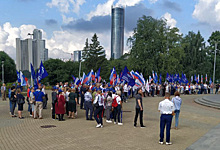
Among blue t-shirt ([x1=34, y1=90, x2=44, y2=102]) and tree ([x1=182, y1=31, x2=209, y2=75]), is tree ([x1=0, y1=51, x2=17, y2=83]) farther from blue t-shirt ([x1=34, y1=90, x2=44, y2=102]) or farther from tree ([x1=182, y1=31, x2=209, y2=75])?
blue t-shirt ([x1=34, y1=90, x2=44, y2=102])

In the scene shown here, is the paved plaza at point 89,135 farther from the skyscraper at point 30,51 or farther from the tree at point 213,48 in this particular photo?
the tree at point 213,48

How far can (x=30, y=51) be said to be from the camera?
36.1 m

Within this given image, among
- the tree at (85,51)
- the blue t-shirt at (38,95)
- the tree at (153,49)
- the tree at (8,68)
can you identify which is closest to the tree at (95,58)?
the tree at (85,51)

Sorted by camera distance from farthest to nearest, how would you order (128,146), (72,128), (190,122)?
(190,122)
(72,128)
(128,146)

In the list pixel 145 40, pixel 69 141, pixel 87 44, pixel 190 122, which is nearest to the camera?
pixel 69 141

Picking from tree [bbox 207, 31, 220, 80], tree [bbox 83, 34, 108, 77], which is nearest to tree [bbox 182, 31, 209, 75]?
tree [bbox 207, 31, 220, 80]

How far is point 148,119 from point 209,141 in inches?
203

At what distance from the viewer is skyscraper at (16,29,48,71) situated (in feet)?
116

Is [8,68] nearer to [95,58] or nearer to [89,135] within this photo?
[95,58]

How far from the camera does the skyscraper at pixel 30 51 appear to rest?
35.2 metres

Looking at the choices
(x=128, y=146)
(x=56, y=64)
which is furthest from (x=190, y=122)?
(x=56, y=64)

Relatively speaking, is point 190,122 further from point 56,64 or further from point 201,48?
point 56,64

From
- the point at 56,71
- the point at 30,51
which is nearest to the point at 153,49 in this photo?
the point at 30,51

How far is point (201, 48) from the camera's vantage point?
179ft
